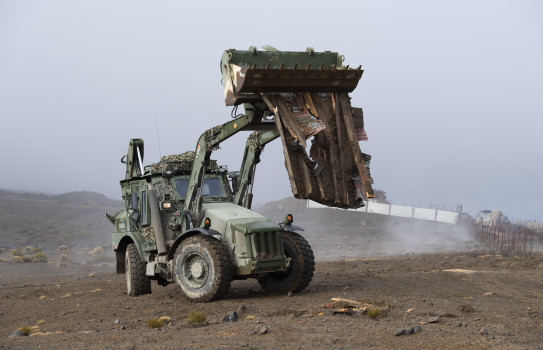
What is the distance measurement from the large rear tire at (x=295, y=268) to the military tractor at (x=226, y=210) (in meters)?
0.02

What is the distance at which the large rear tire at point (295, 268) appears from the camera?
1495 centimetres

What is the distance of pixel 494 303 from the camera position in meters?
13.9

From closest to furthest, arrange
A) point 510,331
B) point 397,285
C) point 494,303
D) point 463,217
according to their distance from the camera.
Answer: point 510,331, point 494,303, point 397,285, point 463,217

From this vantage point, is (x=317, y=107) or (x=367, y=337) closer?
(x=367, y=337)

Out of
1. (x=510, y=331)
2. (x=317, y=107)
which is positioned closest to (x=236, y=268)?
(x=317, y=107)

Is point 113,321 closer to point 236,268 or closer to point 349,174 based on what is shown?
point 236,268

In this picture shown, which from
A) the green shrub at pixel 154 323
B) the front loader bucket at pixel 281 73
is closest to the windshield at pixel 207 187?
the front loader bucket at pixel 281 73

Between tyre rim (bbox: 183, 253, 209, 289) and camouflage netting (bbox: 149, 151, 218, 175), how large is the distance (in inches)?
103

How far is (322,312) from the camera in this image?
1212cm

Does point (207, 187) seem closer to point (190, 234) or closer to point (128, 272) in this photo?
point (190, 234)

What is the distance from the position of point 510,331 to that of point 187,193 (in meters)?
7.60

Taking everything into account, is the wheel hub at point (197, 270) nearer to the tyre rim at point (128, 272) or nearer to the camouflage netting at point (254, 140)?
the tyre rim at point (128, 272)

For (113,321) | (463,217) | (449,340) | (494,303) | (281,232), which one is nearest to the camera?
(449,340)

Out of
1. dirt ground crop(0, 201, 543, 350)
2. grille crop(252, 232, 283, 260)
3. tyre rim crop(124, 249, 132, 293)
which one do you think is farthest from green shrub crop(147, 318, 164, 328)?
tyre rim crop(124, 249, 132, 293)
